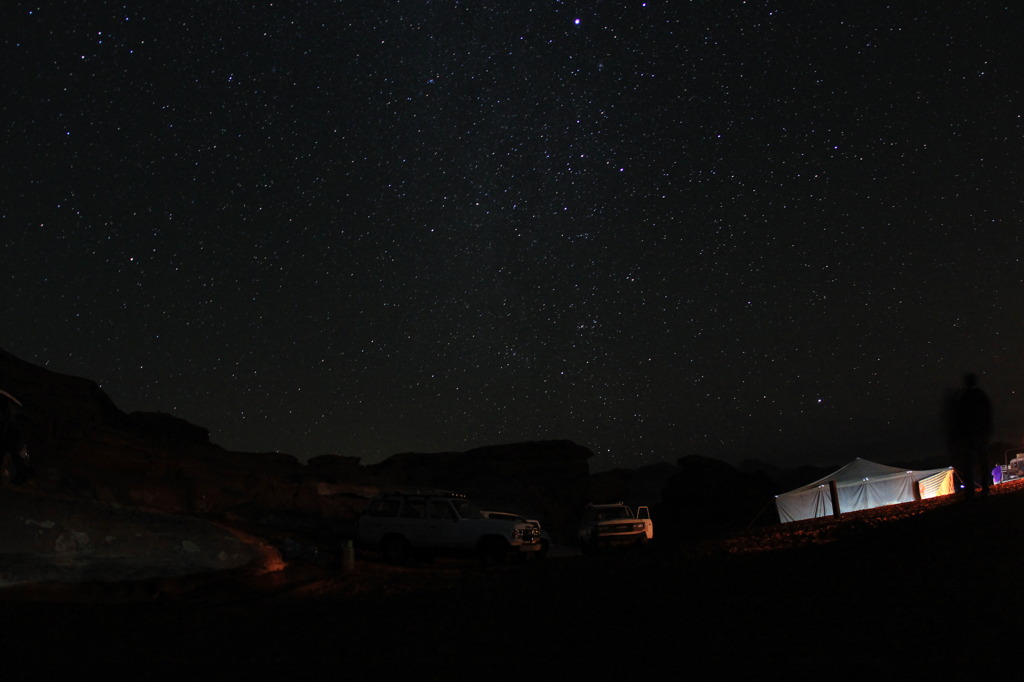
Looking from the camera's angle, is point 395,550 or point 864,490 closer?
point 395,550

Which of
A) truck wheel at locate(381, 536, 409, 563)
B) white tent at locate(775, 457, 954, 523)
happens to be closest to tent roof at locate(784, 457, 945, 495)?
white tent at locate(775, 457, 954, 523)

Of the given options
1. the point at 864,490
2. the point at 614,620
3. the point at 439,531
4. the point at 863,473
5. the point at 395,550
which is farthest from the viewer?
the point at 863,473

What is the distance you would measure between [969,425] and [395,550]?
498 inches

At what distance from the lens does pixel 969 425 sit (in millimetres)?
12469

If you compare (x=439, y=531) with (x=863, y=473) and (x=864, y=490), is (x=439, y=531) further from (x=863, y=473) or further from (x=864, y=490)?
(x=863, y=473)

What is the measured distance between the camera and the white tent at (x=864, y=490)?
25.8 metres

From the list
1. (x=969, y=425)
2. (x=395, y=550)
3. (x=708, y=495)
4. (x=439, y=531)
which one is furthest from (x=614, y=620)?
(x=708, y=495)

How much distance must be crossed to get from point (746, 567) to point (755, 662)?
4999 millimetres

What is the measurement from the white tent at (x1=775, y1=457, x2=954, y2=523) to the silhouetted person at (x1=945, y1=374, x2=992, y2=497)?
12.9 meters

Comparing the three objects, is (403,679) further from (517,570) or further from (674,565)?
(517,570)

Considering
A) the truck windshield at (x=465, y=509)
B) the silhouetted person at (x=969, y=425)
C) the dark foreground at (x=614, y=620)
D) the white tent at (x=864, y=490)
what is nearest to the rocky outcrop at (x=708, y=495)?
the white tent at (x=864, y=490)

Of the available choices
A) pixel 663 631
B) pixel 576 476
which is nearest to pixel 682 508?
pixel 576 476

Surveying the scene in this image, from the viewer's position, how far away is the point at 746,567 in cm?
1092

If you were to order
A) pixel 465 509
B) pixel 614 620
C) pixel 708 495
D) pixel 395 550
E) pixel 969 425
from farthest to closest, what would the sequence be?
pixel 708 495 < pixel 465 509 < pixel 395 550 < pixel 969 425 < pixel 614 620
